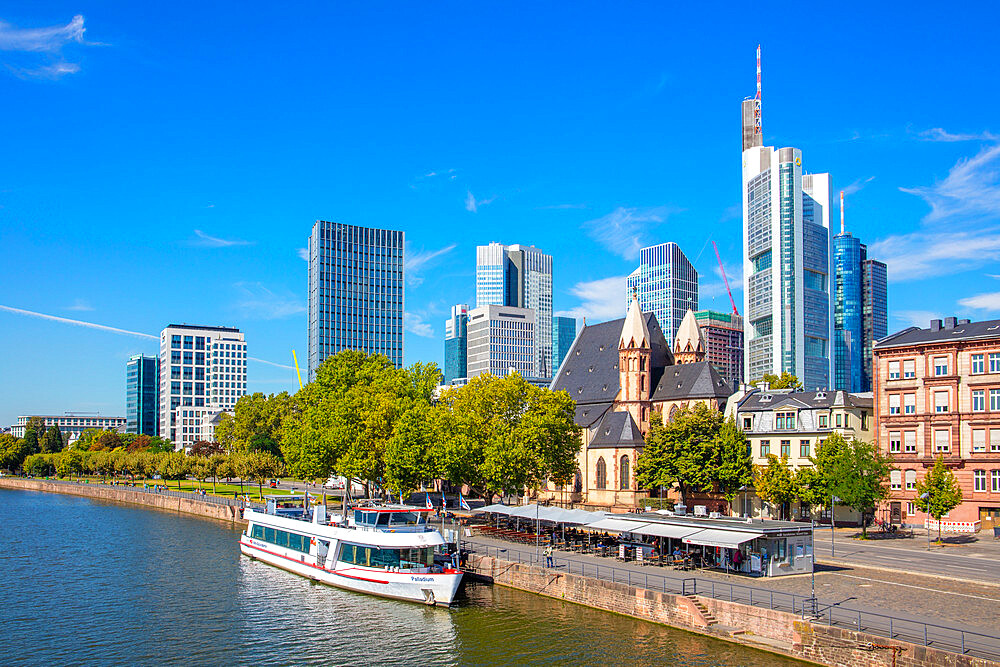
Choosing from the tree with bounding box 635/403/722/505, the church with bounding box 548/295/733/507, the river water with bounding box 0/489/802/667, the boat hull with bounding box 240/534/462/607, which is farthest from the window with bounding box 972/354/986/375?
the boat hull with bounding box 240/534/462/607

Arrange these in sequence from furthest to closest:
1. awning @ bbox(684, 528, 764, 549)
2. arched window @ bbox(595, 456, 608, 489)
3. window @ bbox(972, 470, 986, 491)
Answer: arched window @ bbox(595, 456, 608, 489), window @ bbox(972, 470, 986, 491), awning @ bbox(684, 528, 764, 549)

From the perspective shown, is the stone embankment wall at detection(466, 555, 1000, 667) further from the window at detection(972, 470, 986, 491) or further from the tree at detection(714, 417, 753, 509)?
the window at detection(972, 470, 986, 491)

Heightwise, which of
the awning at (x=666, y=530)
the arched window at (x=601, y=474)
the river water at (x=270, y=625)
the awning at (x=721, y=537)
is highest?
the awning at (x=721, y=537)

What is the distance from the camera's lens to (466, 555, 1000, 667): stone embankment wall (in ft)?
115

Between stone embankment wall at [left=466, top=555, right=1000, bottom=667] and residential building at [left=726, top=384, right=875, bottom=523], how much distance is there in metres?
42.3

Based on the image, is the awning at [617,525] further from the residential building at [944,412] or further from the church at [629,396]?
the church at [629,396]

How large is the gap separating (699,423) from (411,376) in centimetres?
4156

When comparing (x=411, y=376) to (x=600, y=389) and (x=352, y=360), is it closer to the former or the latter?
(x=352, y=360)

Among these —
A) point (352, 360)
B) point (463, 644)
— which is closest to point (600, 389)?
point (352, 360)

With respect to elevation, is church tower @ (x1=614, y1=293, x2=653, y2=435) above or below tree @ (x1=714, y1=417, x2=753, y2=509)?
above

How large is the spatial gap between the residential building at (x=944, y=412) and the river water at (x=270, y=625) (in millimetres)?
47699

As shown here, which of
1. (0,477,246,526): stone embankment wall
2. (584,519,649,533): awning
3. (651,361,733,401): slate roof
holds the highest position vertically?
(651,361,733,401): slate roof

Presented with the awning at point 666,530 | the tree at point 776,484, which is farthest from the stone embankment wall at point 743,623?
the tree at point 776,484

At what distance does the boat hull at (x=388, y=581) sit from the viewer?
173 ft
